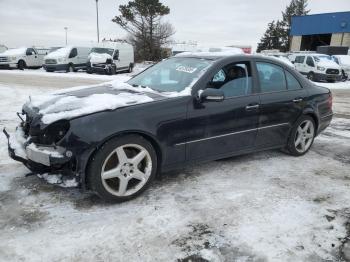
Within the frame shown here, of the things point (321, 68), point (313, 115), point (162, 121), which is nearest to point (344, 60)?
point (321, 68)

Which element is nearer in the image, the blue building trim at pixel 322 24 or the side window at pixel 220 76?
the side window at pixel 220 76

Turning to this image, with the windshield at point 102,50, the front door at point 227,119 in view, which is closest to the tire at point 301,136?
the front door at point 227,119

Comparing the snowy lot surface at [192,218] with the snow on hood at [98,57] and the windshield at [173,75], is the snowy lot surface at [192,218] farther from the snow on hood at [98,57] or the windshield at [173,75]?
the snow on hood at [98,57]

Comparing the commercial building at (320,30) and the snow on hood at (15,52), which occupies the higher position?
the commercial building at (320,30)

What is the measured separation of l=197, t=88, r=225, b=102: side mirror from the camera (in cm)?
419

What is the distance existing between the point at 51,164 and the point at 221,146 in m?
2.02

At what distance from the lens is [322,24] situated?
146 feet

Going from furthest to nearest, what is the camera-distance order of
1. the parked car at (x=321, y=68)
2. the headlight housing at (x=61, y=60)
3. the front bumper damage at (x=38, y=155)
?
the headlight housing at (x=61, y=60) < the parked car at (x=321, y=68) < the front bumper damage at (x=38, y=155)

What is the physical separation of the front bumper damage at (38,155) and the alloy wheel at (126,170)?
0.41 metres

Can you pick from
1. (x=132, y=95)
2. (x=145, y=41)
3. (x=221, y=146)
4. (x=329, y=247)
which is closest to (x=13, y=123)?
(x=132, y=95)

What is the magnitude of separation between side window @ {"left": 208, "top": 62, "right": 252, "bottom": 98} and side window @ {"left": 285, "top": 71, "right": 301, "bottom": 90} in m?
0.83

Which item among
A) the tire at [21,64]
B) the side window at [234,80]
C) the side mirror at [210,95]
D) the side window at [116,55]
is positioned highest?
the side window at [234,80]

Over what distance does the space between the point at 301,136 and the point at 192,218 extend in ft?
9.20

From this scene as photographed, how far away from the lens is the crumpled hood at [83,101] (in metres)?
3.68
